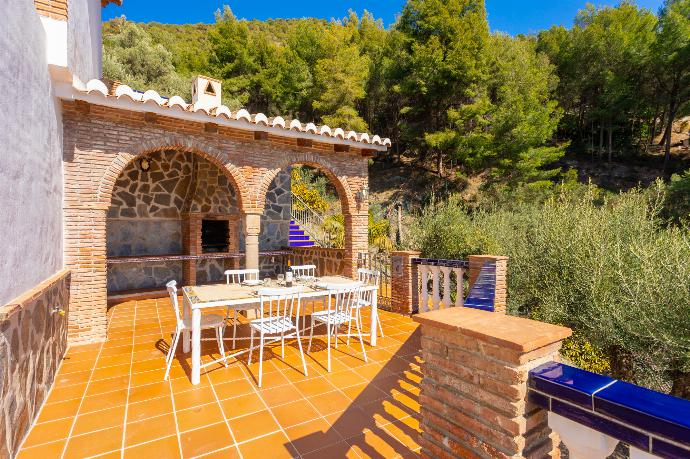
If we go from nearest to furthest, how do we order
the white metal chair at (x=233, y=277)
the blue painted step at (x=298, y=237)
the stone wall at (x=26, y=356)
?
the stone wall at (x=26, y=356) → the white metal chair at (x=233, y=277) → the blue painted step at (x=298, y=237)

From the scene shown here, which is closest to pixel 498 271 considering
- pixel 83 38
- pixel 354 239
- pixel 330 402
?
pixel 330 402

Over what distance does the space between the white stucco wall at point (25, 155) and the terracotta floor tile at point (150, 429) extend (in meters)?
1.30

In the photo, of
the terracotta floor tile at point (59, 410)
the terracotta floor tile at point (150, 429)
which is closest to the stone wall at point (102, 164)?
the terracotta floor tile at point (59, 410)

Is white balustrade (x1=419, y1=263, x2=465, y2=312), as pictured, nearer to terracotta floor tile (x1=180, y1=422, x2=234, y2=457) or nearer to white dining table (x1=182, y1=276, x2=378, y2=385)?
white dining table (x1=182, y1=276, x2=378, y2=385)

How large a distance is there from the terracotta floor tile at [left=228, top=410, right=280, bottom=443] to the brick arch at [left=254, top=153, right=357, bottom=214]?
3877mm

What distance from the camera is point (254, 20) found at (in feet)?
130

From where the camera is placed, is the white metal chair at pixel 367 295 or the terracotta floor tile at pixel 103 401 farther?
the white metal chair at pixel 367 295

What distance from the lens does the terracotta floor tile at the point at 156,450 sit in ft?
7.80

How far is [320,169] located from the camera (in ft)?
23.3

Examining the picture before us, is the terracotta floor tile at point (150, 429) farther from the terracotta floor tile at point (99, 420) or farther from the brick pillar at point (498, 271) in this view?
the brick pillar at point (498, 271)

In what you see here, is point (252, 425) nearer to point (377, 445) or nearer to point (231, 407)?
point (231, 407)

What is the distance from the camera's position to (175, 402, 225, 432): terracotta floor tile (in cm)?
275

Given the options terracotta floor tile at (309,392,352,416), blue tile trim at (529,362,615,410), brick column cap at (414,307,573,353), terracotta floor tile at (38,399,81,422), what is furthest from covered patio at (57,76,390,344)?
blue tile trim at (529,362,615,410)

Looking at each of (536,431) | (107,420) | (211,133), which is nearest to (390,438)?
(536,431)
